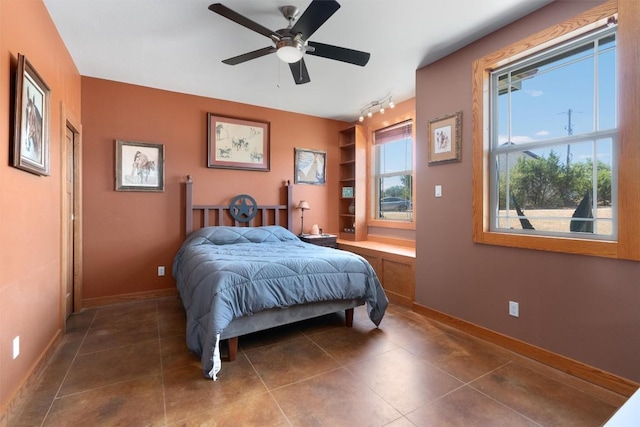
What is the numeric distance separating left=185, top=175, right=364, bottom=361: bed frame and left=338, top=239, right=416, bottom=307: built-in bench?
0.91m

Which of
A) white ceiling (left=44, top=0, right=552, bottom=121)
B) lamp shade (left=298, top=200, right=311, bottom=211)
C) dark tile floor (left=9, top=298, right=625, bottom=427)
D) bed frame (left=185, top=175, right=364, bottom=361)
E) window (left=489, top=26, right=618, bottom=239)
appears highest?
white ceiling (left=44, top=0, right=552, bottom=121)

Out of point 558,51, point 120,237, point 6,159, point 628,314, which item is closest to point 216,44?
point 6,159

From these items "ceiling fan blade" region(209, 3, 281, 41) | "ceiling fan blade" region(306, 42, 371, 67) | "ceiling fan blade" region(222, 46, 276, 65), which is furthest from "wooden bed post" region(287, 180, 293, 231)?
"ceiling fan blade" region(209, 3, 281, 41)

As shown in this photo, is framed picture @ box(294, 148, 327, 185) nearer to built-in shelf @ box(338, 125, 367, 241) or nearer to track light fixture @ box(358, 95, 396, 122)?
built-in shelf @ box(338, 125, 367, 241)

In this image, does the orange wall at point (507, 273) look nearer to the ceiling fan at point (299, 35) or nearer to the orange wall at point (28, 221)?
the ceiling fan at point (299, 35)

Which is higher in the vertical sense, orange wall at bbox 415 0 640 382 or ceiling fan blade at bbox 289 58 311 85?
ceiling fan blade at bbox 289 58 311 85

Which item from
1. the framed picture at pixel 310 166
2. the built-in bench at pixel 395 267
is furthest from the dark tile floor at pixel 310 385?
the framed picture at pixel 310 166

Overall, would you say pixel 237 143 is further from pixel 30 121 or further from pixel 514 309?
pixel 514 309

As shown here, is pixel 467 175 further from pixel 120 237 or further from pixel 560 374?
pixel 120 237

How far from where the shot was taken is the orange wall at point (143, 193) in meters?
3.45

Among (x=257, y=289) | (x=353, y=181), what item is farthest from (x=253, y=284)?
(x=353, y=181)

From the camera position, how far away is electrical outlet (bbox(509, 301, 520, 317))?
94.7 inches

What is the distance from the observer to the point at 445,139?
2979mm

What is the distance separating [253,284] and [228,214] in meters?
2.18
